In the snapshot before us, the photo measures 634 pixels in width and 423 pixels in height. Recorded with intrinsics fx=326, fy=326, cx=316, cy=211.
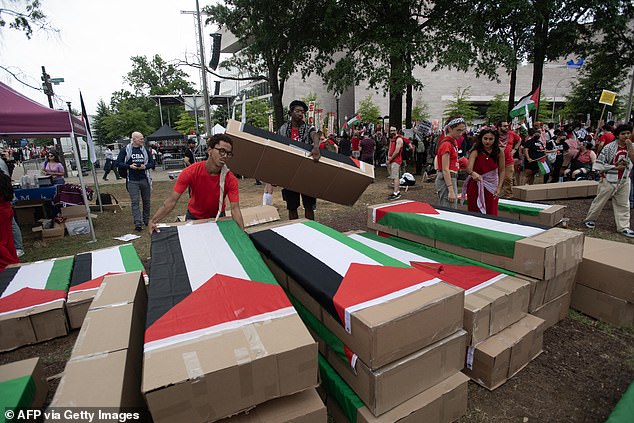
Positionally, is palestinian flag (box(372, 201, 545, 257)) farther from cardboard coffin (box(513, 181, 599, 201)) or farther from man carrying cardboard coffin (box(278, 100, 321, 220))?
cardboard coffin (box(513, 181, 599, 201))

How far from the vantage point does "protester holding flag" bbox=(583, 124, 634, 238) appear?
540cm

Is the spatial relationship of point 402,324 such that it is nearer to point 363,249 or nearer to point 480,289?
point 363,249

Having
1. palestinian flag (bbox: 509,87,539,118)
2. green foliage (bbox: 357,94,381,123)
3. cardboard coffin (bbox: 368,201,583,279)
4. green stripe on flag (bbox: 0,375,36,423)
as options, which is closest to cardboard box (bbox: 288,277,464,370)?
cardboard coffin (bbox: 368,201,583,279)

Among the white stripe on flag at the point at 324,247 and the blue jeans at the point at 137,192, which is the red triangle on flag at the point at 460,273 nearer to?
the white stripe on flag at the point at 324,247

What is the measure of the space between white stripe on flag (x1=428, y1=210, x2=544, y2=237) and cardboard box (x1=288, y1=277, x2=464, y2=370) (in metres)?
1.49

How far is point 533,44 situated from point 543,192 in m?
9.70

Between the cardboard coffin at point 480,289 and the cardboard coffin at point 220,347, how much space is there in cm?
137

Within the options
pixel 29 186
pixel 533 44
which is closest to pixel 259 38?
pixel 29 186

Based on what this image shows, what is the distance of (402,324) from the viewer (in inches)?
64.1

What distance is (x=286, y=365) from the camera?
139 cm

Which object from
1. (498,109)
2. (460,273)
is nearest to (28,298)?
(460,273)

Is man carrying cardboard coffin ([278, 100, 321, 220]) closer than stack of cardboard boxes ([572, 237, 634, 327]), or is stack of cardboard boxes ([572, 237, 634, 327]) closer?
stack of cardboard boxes ([572, 237, 634, 327])

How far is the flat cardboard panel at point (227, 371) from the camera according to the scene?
123 cm

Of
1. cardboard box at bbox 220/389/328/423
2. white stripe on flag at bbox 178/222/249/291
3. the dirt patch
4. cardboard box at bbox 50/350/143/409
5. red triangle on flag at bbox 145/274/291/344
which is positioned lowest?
the dirt patch
